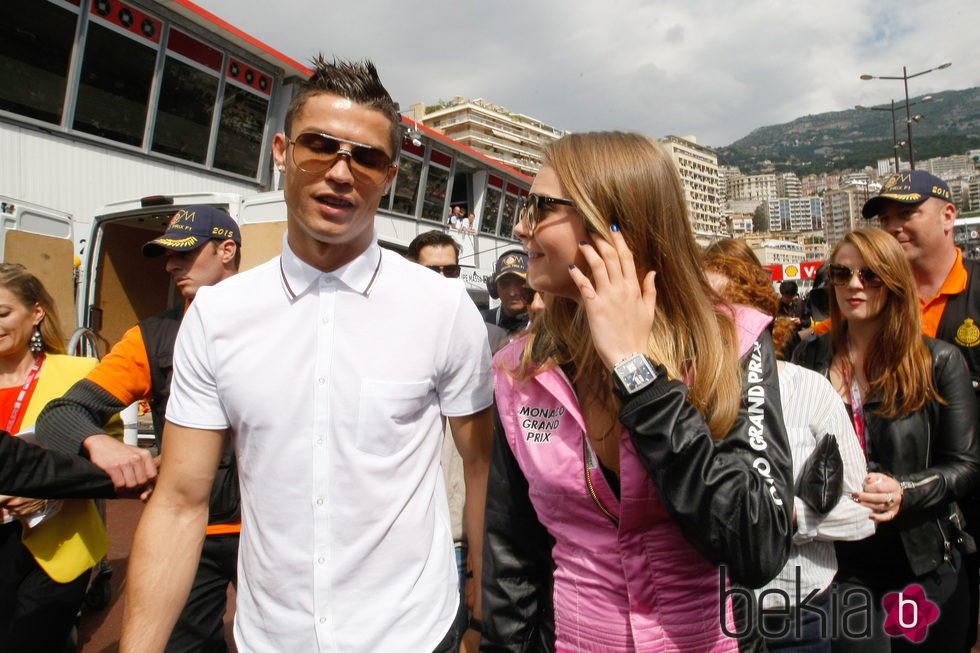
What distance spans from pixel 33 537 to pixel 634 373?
273 centimetres

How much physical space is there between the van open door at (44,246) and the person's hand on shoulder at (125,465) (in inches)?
182

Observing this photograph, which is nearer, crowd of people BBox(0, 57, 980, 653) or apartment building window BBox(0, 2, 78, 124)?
crowd of people BBox(0, 57, 980, 653)

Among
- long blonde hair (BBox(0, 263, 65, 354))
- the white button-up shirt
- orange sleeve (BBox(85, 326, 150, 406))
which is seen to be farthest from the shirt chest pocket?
long blonde hair (BBox(0, 263, 65, 354))

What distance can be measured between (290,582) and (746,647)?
130 cm

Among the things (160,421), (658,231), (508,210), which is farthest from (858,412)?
(508,210)

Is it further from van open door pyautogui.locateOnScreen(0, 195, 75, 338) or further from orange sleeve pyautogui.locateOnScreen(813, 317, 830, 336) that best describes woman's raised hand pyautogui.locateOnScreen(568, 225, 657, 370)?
van open door pyautogui.locateOnScreen(0, 195, 75, 338)

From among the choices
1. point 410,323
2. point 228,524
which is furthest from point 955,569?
point 228,524

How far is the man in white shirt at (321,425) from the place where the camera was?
1.71 m

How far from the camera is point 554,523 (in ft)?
5.64

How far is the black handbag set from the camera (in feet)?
6.16

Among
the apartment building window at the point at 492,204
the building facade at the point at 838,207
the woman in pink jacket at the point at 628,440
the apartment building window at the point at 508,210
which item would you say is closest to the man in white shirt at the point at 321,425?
the woman in pink jacket at the point at 628,440

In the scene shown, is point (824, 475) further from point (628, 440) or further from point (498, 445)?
point (498, 445)

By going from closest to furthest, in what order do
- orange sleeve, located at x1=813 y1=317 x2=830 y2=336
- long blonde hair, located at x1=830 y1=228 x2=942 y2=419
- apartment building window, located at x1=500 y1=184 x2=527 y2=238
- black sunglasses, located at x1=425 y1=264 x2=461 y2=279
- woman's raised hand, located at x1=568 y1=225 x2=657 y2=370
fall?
woman's raised hand, located at x1=568 y1=225 x2=657 y2=370 < long blonde hair, located at x1=830 y1=228 x2=942 y2=419 < orange sleeve, located at x1=813 y1=317 x2=830 y2=336 < black sunglasses, located at x1=425 y1=264 x2=461 y2=279 < apartment building window, located at x1=500 y1=184 x2=527 y2=238

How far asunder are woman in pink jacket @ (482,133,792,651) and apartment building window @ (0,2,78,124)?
A: 12774mm
